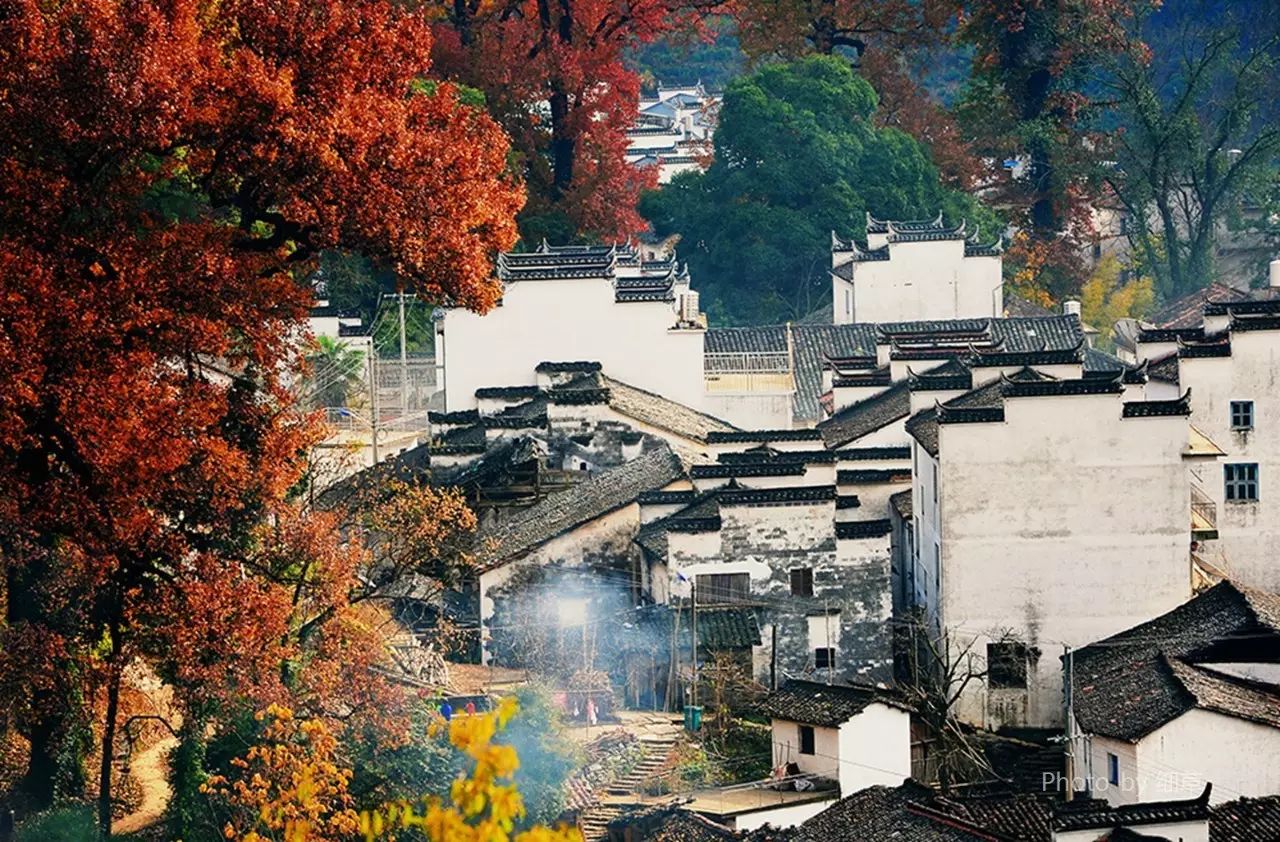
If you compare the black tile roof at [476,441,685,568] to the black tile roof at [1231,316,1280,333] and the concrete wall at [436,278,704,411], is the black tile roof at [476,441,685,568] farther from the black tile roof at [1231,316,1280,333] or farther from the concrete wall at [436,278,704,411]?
the black tile roof at [1231,316,1280,333]

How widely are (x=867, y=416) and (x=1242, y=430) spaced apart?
5.64 metres

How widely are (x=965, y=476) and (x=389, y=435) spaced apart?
1203cm

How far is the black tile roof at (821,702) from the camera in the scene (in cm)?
3031

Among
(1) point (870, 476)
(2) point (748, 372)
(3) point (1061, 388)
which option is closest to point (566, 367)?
(1) point (870, 476)

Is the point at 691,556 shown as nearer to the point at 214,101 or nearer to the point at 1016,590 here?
the point at 1016,590

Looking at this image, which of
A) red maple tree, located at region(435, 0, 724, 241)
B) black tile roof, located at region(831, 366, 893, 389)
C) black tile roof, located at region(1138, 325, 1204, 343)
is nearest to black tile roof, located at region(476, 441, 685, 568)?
black tile roof, located at region(831, 366, 893, 389)

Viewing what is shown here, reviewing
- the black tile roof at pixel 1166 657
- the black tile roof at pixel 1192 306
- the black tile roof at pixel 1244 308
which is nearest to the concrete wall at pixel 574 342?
the black tile roof at pixel 1244 308

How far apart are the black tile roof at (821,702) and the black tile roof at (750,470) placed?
Answer: 4.65 meters

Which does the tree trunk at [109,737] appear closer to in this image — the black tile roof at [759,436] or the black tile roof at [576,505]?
the black tile roof at [576,505]

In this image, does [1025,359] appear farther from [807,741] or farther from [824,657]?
[807,741]

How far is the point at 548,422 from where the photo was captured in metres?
40.2

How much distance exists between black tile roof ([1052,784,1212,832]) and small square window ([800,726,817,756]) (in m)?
4.76

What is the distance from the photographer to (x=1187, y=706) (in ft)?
97.0

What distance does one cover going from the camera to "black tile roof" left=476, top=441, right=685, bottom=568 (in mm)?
35750
